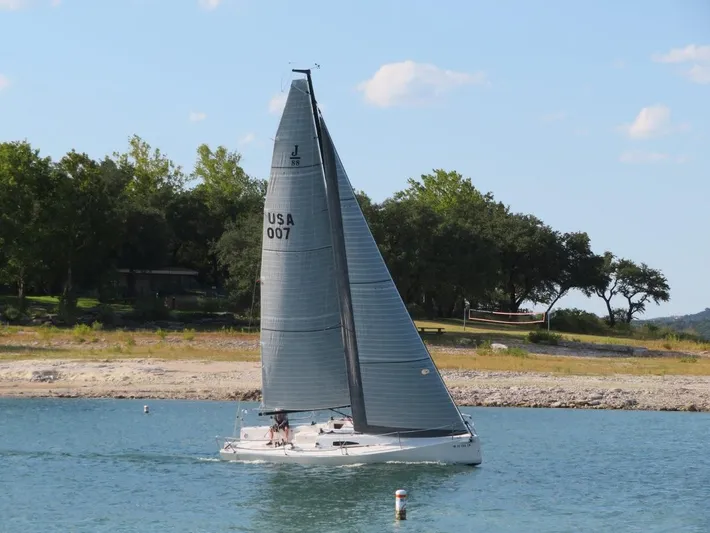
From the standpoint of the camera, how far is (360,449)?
34.7 m

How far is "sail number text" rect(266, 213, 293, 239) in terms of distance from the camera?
3428 cm

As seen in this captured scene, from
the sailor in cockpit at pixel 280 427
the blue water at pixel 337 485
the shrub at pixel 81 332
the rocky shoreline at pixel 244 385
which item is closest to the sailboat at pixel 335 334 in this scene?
the sailor in cockpit at pixel 280 427

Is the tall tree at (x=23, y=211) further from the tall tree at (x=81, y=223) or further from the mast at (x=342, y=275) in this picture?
the mast at (x=342, y=275)

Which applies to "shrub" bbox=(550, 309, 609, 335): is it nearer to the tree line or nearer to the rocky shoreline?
the tree line

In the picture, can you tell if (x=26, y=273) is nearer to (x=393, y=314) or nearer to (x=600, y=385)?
(x=600, y=385)

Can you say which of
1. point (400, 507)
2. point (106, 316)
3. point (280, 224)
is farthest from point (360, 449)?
point (106, 316)

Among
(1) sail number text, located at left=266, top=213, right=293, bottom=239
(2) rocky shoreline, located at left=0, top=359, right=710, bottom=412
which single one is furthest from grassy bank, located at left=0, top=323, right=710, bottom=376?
(1) sail number text, located at left=266, top=213, right=293, bottom=239

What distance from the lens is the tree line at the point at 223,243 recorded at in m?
88.2

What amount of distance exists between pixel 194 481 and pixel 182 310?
60965 mm

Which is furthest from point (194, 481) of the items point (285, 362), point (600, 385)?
point (600, 385)

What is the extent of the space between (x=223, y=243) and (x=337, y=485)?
61215mm

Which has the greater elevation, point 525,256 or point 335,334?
point 525,256

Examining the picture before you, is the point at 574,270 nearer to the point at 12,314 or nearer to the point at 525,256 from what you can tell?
the point at 525,256

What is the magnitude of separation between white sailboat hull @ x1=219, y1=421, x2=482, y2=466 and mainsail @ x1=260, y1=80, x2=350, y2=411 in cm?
101
